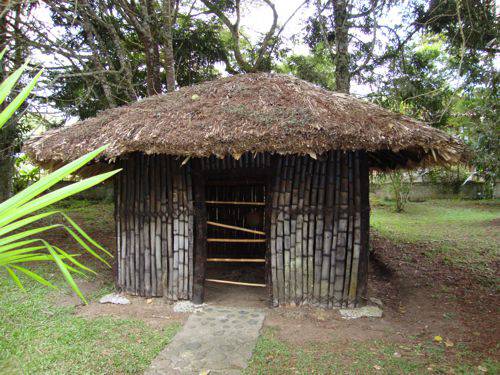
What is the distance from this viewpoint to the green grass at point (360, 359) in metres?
3.75

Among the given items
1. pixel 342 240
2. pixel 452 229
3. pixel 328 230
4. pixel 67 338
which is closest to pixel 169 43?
pixel 328 230

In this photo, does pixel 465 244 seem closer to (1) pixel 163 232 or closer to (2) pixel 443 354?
(2) pixel 443 354

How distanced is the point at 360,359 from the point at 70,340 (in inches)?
125

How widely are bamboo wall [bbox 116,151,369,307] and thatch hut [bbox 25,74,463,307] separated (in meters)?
0.01

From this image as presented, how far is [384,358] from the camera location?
3969 millimetres

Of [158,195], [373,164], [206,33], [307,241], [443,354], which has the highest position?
[206,33]

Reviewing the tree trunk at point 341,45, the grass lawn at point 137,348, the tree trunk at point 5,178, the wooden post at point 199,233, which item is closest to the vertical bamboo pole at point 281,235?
the grass lawn at point 137,348

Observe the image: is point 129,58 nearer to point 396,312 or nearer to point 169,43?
point 169,43

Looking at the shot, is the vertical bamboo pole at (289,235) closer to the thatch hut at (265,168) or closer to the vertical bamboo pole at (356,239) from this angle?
the thatch hut at (265,168)

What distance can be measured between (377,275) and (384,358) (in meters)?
3.19

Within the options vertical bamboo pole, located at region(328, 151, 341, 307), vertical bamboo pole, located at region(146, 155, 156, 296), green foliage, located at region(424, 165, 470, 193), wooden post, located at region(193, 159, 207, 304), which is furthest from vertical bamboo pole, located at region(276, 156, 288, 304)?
green foliage, located at region(424, 165, 470, 193)

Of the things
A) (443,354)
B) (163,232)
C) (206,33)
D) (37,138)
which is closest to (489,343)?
(443,354)

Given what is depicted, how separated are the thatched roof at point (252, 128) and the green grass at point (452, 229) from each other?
12.1 feet

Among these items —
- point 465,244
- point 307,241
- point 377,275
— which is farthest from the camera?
point 465,244
